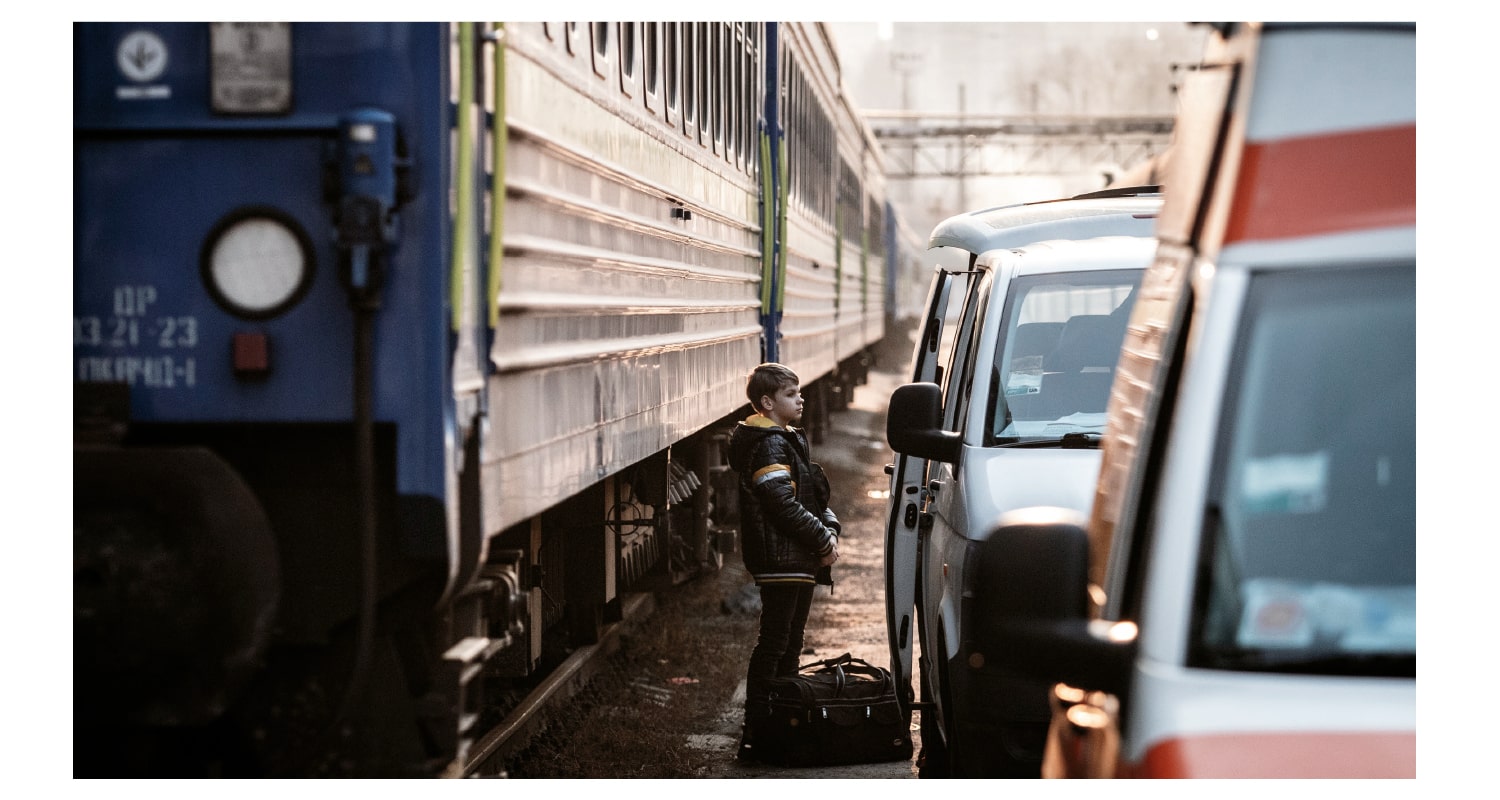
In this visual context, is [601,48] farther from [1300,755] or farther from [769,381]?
[1300,755]

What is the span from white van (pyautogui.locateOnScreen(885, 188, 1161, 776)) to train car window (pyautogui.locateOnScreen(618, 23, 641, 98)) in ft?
4.78

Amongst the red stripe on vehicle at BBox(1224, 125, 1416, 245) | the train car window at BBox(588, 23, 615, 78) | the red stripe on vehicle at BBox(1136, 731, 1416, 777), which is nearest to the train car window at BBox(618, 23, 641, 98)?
the train car window at BBox(588, 23, 615, 78)

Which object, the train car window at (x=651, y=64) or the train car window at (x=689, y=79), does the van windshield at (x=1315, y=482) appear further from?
the train car window at (x=689, y=79)

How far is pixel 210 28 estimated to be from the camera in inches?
144

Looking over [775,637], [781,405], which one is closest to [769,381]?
[781,405]

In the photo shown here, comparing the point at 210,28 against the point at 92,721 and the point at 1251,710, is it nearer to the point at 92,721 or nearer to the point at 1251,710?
the point at 92,721

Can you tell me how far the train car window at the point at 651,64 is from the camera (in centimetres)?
630

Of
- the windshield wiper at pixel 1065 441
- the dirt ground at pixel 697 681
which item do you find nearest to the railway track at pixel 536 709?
the dirt ground at pixel 697 681

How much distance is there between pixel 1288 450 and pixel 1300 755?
0.44 meters

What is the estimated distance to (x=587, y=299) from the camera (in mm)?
5137

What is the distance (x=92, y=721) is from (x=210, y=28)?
1.49m

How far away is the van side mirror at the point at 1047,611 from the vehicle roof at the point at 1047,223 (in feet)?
12.7

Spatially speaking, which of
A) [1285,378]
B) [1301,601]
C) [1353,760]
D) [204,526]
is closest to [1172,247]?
[1285,378]

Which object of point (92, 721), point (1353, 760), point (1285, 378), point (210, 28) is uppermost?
point (210, 28)
